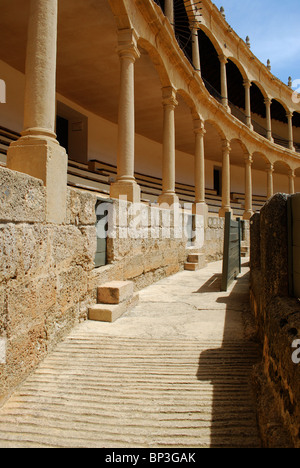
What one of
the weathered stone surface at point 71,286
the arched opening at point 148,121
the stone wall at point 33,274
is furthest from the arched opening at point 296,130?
the stone wall at point 33,274

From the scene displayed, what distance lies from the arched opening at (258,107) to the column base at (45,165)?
54.9 ft

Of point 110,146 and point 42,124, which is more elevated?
point 110,146

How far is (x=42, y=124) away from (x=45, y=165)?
489 millimetres

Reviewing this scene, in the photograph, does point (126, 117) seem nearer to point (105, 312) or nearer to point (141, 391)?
point (105, 312)

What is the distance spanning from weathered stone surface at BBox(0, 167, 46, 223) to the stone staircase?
137cm

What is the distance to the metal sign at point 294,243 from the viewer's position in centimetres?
211

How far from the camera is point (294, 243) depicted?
2178mm

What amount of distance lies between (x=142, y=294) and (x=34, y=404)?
10.2ft

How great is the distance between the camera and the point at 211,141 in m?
15.5

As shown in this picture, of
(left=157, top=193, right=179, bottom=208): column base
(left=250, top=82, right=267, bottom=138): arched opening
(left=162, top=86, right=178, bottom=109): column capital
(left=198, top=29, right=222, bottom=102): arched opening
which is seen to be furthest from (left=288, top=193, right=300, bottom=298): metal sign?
(left=250, top=82, right=267, bottom=138): arched opening

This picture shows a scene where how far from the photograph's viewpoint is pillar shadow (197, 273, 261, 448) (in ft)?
6.44

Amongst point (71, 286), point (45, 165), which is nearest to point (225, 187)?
point (71, 286)

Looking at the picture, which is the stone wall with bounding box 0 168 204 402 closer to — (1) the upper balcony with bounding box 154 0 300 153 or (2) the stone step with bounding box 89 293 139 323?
(2) the stone step with bounding box 89 293 139 323
